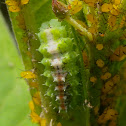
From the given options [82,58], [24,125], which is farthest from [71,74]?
[24,125]

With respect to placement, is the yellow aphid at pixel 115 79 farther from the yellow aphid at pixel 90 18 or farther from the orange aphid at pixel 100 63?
the yellow aphid at pixel 90 18

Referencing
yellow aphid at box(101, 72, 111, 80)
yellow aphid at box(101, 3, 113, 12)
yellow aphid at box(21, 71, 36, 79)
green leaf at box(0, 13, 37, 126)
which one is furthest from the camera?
green leaf at box(0, 13, 37, 126)

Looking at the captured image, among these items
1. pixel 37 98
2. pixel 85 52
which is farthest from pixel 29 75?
pixel 85 52

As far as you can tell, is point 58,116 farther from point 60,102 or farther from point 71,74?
point 71,74

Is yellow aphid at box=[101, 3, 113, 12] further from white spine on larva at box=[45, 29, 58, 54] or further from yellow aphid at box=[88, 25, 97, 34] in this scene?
white spine on larva at box=[45, 29, 58, 54]

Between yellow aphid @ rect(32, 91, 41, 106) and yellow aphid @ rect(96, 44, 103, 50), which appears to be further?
yellow aphid @ rect(32, 91, 41, 106)

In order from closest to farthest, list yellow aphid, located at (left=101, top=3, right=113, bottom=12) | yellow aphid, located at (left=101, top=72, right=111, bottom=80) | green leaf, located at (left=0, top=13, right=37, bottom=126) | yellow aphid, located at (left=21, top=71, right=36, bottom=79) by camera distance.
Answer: yellow aphid, located at (left=101, top=3, right=113, bottom=12)
yellow aphid, located at (left=101, top=72, right=111, bottom=80)
yellow aphid, located at (left=21, top=71, right=36, bottom=79)
green leaf, located at (left=0, top=13, right=37, bottom=126)

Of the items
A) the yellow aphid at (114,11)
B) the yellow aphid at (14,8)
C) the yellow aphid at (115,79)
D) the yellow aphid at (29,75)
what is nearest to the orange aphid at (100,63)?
the yellow aphid at (115,79)

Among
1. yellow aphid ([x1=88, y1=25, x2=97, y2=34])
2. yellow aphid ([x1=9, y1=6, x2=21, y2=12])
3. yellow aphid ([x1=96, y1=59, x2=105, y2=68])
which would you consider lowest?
yellow aphid ([x1=96, y1=59, x2=105, y2=68])

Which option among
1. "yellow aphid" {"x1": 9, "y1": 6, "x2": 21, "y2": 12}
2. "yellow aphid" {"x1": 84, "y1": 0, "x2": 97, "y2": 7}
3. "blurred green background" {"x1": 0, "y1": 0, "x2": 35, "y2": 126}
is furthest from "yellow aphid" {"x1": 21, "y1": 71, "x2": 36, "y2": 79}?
"blurred green background" {"x1": 0, "y1": 0, "x2": 35, "y2": 126}
